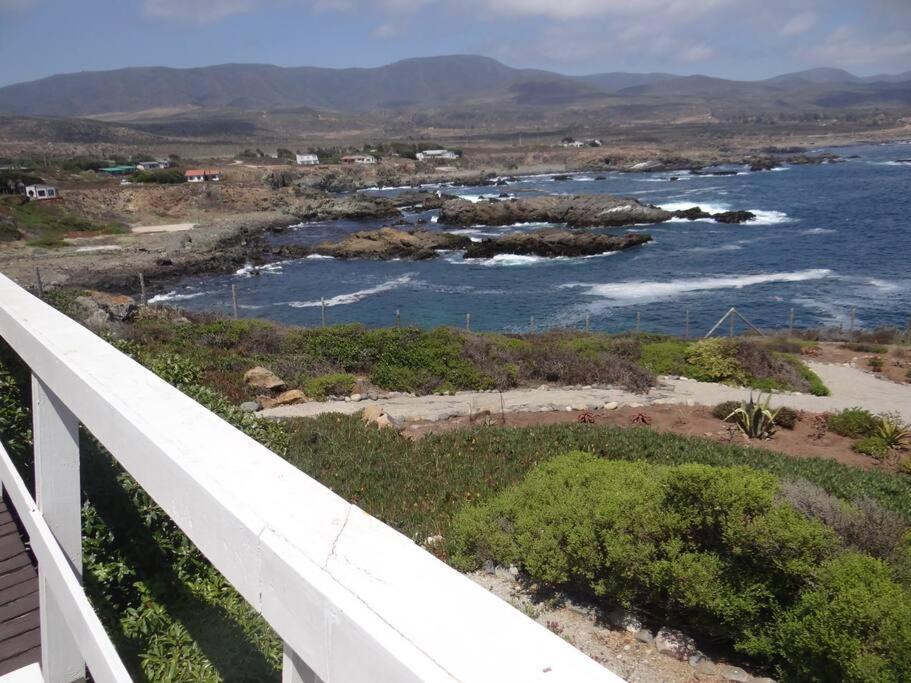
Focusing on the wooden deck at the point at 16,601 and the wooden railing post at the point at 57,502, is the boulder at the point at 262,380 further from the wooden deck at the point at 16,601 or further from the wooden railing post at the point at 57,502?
the wooden railing post at the point at 57,502

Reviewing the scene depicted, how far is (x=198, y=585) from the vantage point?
3289mm

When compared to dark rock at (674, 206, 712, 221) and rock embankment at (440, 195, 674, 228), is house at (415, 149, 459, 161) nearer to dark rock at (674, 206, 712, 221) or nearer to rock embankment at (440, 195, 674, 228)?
rock embankment at (440, 195, 674, 228)

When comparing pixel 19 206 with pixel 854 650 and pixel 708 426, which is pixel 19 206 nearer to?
pixel 708 426

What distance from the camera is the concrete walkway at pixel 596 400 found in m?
13.0

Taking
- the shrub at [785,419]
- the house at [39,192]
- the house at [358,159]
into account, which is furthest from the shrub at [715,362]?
the house at [358,159]

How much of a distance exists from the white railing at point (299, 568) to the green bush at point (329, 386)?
12610mm

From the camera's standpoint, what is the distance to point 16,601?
2.46m

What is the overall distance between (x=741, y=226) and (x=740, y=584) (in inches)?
2042

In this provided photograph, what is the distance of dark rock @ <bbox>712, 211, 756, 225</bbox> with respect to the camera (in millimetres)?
54000

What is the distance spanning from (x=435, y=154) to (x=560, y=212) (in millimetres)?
66575

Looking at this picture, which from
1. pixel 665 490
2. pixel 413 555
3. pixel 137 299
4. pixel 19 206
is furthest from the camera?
pixel 19 206

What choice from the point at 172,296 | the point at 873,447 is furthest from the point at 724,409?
the point at 172,296

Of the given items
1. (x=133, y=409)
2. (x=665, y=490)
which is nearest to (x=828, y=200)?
(x=665, y=490)

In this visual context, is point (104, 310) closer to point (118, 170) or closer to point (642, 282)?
point (642, 282)
